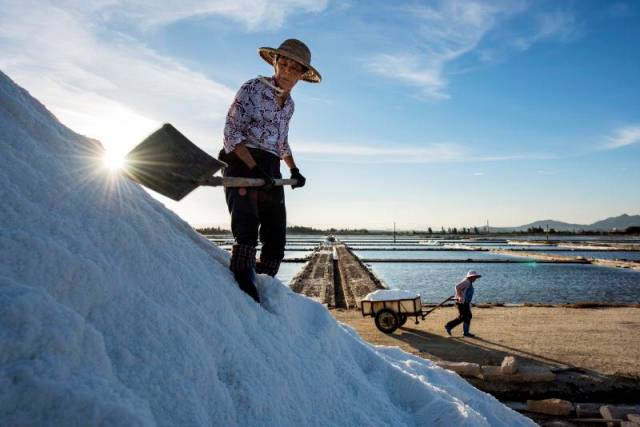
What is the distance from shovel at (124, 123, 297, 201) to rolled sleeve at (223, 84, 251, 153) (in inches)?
6.4

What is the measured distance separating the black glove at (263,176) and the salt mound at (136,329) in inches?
18.6

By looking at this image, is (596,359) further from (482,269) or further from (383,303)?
(482,269)

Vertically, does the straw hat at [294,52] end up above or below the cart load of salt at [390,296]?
above

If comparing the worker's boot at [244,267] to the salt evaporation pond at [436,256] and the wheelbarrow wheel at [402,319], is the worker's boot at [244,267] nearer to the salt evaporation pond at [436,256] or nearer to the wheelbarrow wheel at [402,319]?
the wheelbarrow wheel at [402,319]

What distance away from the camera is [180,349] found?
4.29 feet

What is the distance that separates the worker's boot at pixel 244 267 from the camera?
2.07 metres

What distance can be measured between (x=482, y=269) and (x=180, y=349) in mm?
26514

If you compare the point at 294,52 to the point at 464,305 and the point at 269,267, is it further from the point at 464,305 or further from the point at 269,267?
the point at 464,305

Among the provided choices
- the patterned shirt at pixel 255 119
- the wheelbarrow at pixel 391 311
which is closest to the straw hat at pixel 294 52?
the patterned shirt at pixel 255 119

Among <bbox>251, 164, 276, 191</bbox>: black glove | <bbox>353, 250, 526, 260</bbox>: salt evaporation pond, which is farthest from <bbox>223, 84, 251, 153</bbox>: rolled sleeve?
<bbox>353, 250, 526, 260</bbox>: salt evaporation pond

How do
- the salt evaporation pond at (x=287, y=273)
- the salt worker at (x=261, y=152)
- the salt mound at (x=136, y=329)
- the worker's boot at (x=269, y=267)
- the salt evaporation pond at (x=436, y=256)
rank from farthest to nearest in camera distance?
the salt evaporation pond at (x=436, y=256)
the salt evaporation pond at (x=287, y=273)
the worker's boot at (x=269, y=267)
the salt worker at (x=261, y=152)
the salt mound at (x=136, y=329)

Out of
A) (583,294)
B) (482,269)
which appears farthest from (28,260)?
(482,269)

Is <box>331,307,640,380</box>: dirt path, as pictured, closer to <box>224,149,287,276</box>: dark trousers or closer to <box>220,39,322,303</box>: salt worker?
<box>224,149,287,276</box>: dark trousers

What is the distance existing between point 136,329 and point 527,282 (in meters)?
21.3
